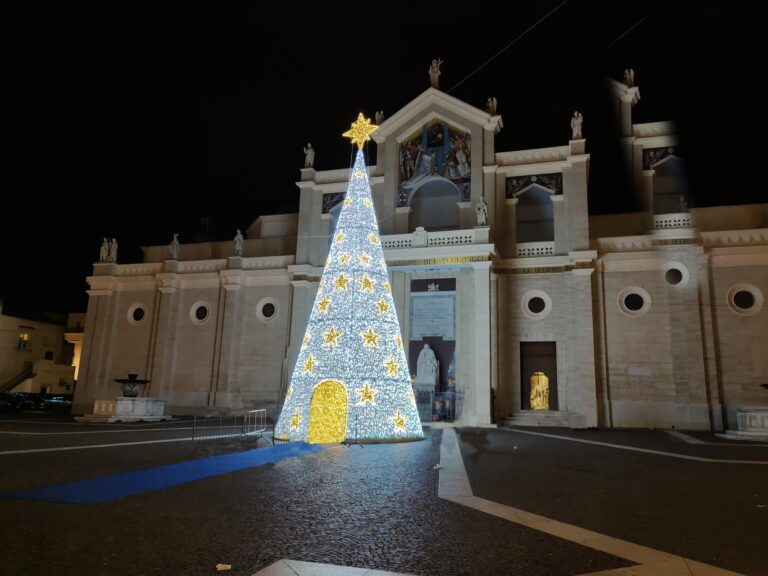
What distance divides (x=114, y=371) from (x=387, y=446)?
27094 millimetres

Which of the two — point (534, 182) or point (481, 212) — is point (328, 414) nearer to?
point (481, 212)

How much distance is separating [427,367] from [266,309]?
1166cm

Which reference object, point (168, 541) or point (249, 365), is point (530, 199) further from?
point (168, 541)

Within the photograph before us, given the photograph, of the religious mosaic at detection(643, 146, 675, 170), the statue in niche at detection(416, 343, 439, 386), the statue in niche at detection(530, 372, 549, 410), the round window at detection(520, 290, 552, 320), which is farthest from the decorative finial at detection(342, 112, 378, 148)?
the religious mosaic at detection(643, 146, 675, 170)

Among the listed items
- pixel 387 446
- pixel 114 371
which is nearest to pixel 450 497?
pixel 387 446

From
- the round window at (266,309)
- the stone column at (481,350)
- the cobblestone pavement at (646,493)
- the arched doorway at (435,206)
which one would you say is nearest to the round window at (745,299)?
the stone column at (481,350)

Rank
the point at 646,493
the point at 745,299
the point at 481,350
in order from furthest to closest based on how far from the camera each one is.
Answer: the point at 745,299, the point at 481,350, the point at 646,493

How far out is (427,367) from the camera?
87.4 ft

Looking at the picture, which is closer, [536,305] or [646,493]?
[646,493]

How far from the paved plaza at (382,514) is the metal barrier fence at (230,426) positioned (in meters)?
5.50

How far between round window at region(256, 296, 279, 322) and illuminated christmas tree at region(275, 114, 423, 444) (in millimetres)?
16519

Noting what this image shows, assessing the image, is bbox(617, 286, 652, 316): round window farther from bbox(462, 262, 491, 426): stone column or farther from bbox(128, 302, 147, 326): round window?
bbox(128, 302, 147, 326): round window

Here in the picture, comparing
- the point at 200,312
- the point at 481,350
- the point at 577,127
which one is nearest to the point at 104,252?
the point at 200,312

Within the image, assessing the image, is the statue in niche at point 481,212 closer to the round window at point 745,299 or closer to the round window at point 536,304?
the round window at point 536,304
